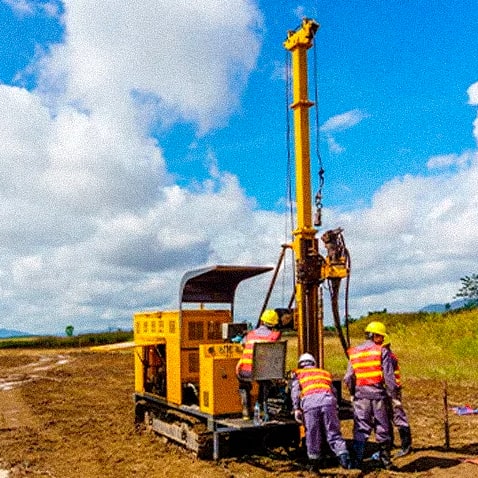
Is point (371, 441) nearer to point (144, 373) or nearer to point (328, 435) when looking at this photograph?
point (328, 435)

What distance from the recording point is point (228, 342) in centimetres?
A: 1160

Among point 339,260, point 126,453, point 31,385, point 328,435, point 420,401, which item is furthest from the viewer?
point 31,385

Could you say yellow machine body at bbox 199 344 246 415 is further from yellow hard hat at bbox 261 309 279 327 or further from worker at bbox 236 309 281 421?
yellow hard hat at bbox 261 309 279 327

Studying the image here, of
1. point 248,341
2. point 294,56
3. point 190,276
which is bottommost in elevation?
point 248,341

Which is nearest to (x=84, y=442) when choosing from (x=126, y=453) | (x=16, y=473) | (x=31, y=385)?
(x=126, y=453)

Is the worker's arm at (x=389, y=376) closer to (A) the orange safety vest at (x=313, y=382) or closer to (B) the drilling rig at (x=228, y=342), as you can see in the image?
(A) the orange safety vest at (x=313, y=382)

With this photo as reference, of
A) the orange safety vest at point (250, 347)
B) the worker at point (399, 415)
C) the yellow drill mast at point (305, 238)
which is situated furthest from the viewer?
the yellow drill mast at point (305, 238)

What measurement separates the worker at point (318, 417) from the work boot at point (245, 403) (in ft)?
3.26

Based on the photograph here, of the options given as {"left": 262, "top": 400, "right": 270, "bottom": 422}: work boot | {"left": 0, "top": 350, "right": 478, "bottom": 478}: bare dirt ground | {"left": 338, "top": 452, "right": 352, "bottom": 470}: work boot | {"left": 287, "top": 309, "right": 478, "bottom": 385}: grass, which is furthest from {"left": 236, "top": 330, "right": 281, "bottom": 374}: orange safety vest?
{"left": 287, "top": 309, "right": 478, "bottom": 385}: grass

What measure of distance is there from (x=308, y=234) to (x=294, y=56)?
3015 millimetres

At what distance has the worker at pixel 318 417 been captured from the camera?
898 centimetres

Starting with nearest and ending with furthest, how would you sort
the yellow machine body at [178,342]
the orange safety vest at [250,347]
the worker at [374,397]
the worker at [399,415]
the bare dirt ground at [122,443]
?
the worker at [374,397] < the worker at [399,415] < the bare dirt ground at [122,443] < the orange safety vest at [250,347] < the yellow machine body at [178,342]

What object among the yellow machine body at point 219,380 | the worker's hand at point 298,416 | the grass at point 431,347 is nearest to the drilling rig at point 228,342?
the yellow machine body at point 219,380

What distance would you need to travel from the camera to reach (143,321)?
13453 millimetres
